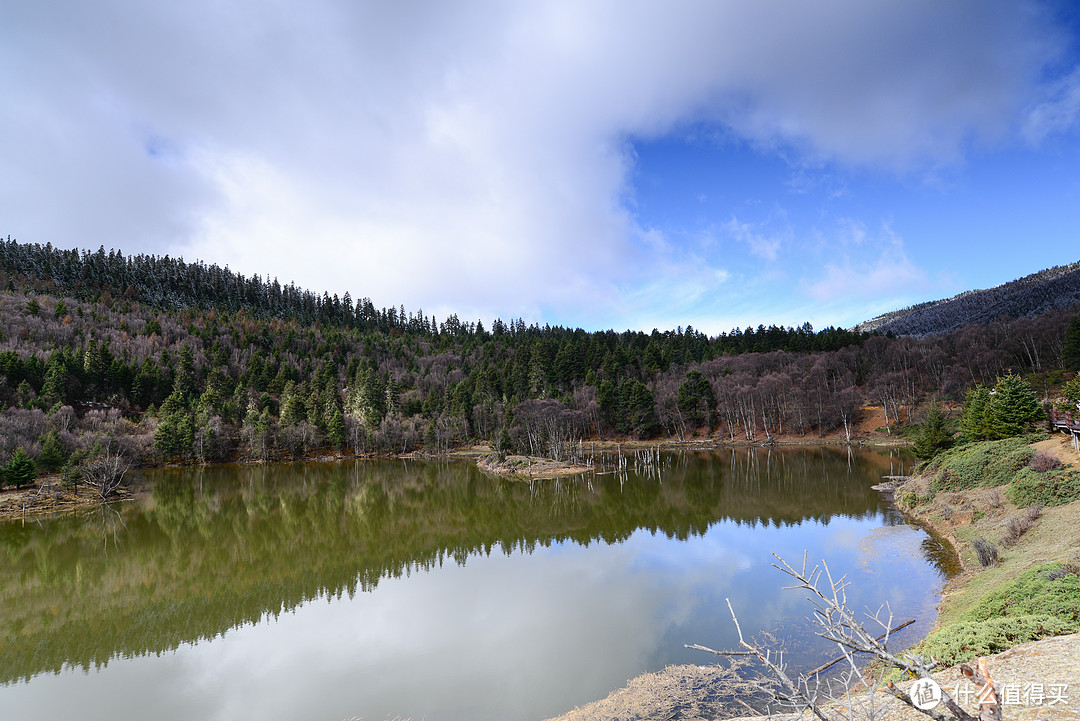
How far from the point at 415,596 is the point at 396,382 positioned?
3298 inches

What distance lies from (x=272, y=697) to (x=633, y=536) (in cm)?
1822

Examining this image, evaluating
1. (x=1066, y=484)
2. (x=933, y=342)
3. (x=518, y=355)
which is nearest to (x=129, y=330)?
(x=518, y=355)

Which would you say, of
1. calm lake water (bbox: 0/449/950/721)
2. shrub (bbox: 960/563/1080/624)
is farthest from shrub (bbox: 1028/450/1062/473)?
shrub (bbox: 960/563/1080/624)

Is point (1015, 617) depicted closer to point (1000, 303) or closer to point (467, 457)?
point (467, 457)

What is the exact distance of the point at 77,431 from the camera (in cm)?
5928

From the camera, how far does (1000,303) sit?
147 meters

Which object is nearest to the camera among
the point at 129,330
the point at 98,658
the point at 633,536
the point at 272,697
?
the point at 272,697

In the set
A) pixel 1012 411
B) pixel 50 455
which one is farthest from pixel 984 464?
pixel 50 455

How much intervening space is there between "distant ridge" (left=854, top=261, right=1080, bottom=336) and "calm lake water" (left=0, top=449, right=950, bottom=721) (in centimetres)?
13093

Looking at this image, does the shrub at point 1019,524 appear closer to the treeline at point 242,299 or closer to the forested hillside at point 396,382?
the forested hillside at point 396,382

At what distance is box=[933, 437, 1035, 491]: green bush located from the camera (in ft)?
74.3

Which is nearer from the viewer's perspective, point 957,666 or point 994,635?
point 957,666

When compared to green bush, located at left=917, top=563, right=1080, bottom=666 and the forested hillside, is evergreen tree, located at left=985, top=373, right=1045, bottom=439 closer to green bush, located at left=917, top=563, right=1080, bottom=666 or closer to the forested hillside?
green bush, located at left=917, top=563, right=1080, bottom=666

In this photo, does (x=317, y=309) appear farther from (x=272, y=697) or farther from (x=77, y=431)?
(x=272, y=697)
